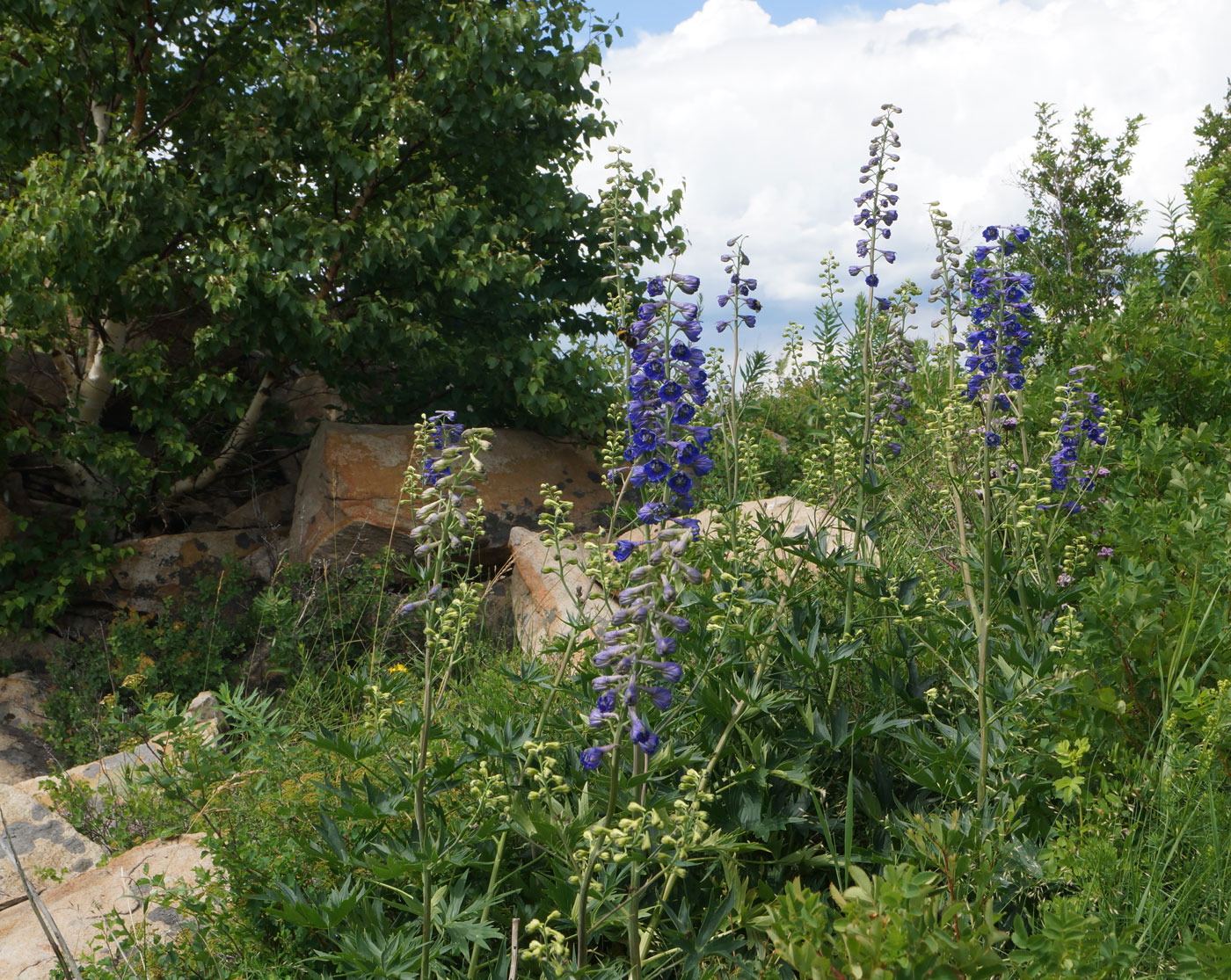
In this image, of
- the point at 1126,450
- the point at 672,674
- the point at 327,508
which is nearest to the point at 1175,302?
the point at 1126,450

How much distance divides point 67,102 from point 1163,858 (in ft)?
28.6

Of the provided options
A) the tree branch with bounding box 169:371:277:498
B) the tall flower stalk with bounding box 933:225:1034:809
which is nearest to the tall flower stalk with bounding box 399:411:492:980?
the tall flower stalk with bounding box 933:225:1034:809

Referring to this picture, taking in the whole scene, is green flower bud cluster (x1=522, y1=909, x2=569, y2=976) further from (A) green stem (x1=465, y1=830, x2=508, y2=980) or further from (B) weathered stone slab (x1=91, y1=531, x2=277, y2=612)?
(B) weathered stone slab (x1=91, y1=531, x2=277, y2=612)

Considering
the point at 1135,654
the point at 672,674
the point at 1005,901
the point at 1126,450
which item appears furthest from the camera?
the point at 1126,450

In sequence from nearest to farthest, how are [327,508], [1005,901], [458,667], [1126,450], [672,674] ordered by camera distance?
[672,674]
[1005,901]
[1126,450]
[458,667]
[327,508]

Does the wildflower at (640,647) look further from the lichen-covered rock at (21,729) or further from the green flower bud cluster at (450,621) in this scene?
the lichen-covered rock at (21,729)

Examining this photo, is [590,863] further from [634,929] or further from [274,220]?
[274,220]

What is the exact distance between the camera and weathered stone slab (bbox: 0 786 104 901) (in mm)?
3988

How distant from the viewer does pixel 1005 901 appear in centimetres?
246

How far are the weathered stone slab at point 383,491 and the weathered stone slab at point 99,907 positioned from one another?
361cm

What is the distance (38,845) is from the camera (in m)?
4.06

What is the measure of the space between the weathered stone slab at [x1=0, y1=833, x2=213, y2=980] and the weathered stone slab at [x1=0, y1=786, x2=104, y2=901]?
19.9 inches

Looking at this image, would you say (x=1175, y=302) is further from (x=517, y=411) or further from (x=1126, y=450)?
(x=517, y=411)

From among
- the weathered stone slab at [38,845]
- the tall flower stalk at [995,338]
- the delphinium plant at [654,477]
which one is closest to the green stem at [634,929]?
the delphinium plant at [654,477]
